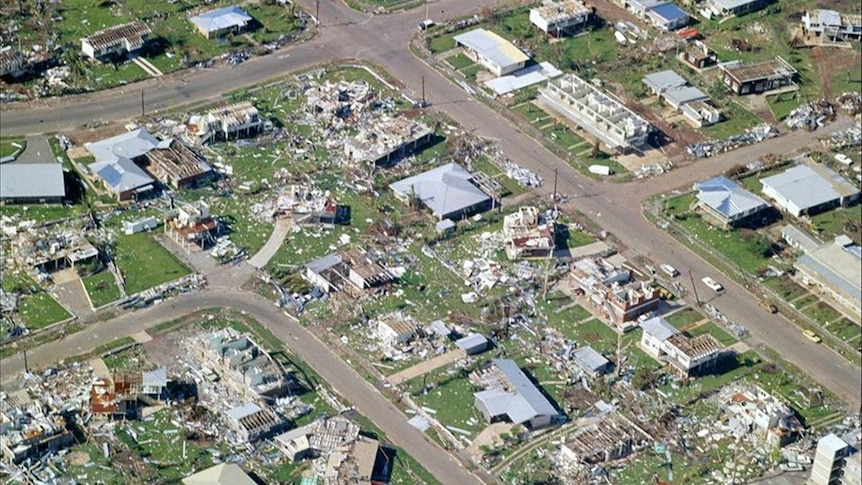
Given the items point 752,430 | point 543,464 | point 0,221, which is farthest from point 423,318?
point 0,221

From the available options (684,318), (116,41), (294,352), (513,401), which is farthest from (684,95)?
(116,41)

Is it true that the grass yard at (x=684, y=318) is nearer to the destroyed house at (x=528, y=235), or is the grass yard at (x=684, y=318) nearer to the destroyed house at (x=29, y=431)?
the destroyed house at (x=528, y=235)

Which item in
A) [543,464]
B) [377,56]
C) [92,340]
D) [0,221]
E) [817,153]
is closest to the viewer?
[543,464]

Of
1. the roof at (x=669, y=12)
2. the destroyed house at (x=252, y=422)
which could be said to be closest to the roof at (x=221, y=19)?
the roof at (x=669, y=12)

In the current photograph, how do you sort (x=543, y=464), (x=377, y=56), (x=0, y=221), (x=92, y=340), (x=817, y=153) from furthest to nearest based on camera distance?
(x=377, y=56) → (x=817, y=153) → (x=0, y=221) → (x=92, y=340) → (x=543, y=464)

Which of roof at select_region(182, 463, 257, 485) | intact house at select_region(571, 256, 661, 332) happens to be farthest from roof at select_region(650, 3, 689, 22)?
roof at select_region(182, 463, 257, 485)

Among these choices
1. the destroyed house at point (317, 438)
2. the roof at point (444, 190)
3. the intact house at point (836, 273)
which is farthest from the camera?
the roof at point (444, 190)

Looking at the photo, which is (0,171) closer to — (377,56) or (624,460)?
(377,56)
